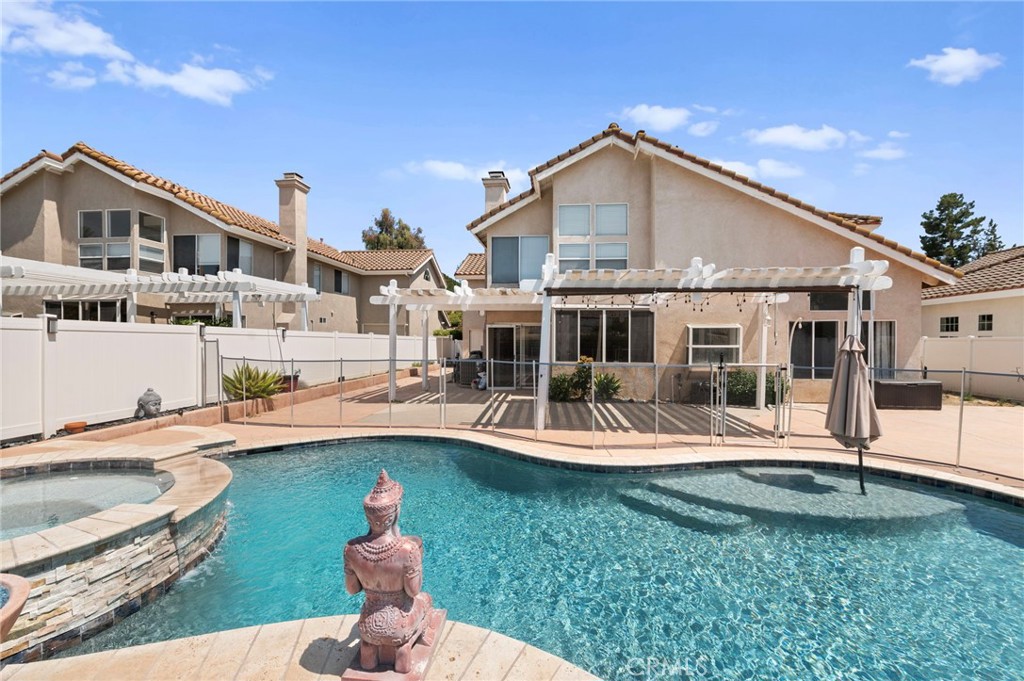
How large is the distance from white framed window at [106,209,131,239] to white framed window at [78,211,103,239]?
44cm

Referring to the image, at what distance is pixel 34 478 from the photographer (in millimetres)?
Answer: 6488

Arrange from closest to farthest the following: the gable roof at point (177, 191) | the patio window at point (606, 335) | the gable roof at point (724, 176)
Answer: the gable roof at point (724, 176) < the patio window at point (606, 335) < the gable roof at point (177, 191)

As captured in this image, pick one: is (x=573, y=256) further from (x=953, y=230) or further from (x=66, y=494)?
(x=953, y=230)

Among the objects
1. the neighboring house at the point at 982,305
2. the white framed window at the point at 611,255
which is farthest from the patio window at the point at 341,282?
the neighboring house at the point at 982,305

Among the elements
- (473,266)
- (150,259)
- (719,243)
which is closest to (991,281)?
(719,243)

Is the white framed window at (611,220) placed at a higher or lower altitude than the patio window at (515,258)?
higher

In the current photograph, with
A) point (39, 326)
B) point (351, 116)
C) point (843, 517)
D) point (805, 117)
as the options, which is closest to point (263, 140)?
point (351, 116)

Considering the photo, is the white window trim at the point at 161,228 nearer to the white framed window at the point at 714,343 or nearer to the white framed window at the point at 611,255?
the white framed window at the point at 611,255

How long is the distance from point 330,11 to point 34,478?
33.5 ft

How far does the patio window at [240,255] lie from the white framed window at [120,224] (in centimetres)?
353

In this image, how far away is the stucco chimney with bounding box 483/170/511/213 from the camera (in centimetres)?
1895

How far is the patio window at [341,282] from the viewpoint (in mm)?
25656

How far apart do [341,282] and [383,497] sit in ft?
84.1

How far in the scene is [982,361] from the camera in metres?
15.8
